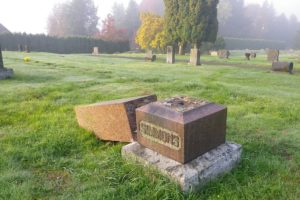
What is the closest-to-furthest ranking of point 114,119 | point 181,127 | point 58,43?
point 181,127
point 114,119
point 58,43

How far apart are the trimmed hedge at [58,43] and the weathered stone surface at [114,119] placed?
3939 centimetres

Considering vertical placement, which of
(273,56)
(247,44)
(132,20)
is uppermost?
(132,20)

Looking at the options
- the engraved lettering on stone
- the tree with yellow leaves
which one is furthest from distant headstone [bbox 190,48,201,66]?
Result: the tree with yellow leaves

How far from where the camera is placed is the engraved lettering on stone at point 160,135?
293cm

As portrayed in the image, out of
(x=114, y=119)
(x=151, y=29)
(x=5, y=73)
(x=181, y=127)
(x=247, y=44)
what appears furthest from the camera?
(x=247, y=44)

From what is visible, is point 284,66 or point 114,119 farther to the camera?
point 284,66

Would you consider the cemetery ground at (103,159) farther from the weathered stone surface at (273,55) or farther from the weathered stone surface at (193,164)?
the weathered stone surface at (273,55)

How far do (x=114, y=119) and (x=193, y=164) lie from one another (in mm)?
1388

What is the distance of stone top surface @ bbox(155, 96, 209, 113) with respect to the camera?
307cm

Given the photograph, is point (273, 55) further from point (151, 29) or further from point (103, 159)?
point (103, 159)

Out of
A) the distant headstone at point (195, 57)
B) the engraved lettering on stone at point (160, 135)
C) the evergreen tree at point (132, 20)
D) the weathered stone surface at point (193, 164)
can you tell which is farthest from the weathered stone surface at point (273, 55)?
the evergreen tree at point (132, 20)

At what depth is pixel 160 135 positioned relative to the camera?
3090 millimetres

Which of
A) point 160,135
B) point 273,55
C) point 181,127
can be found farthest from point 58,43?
point 181,127

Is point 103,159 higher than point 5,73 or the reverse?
the reverse
